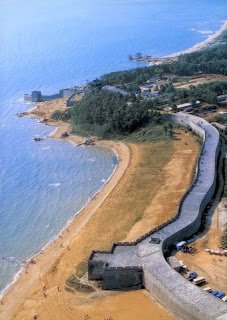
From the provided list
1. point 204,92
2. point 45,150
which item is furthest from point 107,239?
point 204,92

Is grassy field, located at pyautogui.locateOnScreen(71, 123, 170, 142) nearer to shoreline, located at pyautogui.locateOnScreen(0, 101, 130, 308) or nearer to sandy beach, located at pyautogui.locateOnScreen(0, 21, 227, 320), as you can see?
shoreline, located at pyautogui.locateOnScreen(0, 101, 130, 308)

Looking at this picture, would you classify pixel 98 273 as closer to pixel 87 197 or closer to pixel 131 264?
pixel 131 264

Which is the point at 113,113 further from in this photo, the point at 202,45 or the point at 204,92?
the point at 202,45

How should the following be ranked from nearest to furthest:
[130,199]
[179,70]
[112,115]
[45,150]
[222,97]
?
[130,199] → [45,150] → [112,115] → [222,97] → [179,70]

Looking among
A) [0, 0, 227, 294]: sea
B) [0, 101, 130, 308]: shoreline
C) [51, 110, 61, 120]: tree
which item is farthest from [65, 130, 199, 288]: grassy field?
[51, 110, 61, 120]: tree

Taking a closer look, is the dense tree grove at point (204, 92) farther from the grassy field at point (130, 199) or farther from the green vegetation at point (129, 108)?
the grassy field at point (130, 199)

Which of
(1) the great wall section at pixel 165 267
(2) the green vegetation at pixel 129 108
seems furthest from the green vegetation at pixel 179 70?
(1) the great wall section at pixel 165 267
